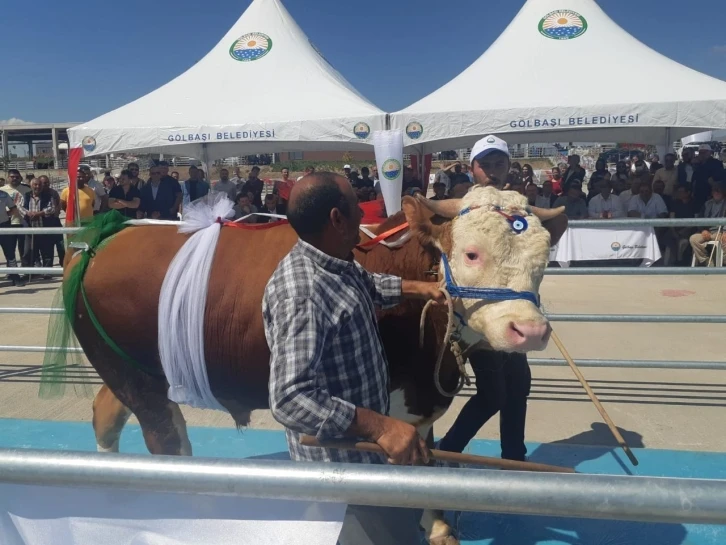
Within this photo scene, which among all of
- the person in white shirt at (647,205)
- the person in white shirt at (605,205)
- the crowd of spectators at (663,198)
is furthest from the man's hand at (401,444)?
the person in white shirt at (647,205)

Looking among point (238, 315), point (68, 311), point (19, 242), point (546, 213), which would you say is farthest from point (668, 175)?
point (19, 242)

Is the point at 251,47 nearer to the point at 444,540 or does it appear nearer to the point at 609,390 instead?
the point at 609,390

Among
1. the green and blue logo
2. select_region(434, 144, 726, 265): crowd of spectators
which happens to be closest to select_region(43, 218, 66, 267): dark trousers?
the green and blue logo

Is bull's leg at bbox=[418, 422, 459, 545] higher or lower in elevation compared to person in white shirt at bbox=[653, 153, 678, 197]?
lower

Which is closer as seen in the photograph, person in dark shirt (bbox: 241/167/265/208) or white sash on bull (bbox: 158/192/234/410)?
white sash on bull (bbox: 158/192/234/410)

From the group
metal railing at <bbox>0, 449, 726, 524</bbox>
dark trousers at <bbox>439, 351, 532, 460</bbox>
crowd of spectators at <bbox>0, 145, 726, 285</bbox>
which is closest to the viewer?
metal railing at <bbox>0, 449, 726, 524</bbox>

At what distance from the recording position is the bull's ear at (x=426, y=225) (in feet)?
7.65

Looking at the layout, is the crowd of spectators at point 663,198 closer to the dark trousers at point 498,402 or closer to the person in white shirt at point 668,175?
the person in white shirt at point 668,175

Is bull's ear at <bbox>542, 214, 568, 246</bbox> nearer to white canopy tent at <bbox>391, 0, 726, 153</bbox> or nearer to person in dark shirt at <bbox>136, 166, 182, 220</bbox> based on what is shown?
white canopy tent at <bbox>391, 0, 726, 153</bbox>

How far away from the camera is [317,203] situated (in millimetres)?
1724

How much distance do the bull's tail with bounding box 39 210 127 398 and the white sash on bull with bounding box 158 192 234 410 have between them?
18.6 inches

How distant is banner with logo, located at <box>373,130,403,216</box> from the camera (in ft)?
13.8

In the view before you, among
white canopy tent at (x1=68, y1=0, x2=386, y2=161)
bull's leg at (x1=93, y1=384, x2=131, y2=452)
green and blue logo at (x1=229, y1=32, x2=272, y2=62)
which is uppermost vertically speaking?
green and blue logo at (x1=229, y1=32, x2=272, y2=62)

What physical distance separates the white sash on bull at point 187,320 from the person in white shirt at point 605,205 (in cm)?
947
